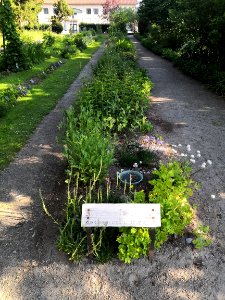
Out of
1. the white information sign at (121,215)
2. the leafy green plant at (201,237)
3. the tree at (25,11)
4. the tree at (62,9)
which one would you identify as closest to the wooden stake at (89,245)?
the white information sign at (121,215)

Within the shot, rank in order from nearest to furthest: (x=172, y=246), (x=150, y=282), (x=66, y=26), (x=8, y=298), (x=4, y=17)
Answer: (x=8, y=298)
(x=150, y=282)
(x=172, y=246)
(x=4, y=17)
(x=66, y=26)

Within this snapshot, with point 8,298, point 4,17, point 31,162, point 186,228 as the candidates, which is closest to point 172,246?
point 186,228

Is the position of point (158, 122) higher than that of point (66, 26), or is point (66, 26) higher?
point (66, 26)

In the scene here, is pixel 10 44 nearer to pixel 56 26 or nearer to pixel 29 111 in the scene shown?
pixel 29 111

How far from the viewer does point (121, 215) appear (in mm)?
3184

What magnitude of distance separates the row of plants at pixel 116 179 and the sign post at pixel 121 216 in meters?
0.20

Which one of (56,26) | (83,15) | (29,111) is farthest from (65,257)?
(83,15)

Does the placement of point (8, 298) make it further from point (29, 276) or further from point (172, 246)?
point (172, 246)

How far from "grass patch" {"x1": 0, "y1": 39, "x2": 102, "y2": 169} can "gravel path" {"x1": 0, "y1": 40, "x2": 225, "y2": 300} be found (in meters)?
0.35

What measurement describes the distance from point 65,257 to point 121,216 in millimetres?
871

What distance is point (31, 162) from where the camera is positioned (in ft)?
18.3

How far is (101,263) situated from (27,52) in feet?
41.7

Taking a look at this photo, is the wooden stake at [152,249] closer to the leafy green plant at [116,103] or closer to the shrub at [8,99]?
the leafy green plant at [116,103]

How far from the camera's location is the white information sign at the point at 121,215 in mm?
3109
